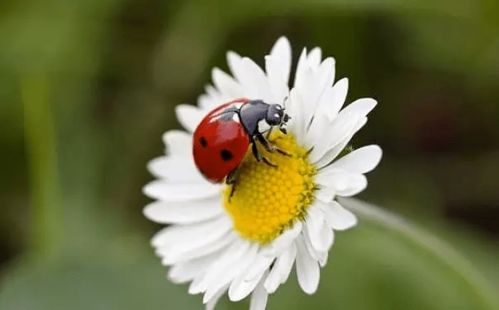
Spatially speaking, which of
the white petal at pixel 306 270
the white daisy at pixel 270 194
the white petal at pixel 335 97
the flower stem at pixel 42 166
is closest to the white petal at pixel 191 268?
the white daisy at pixel 270 194

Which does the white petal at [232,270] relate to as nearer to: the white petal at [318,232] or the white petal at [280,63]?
the white petal at [318,232]

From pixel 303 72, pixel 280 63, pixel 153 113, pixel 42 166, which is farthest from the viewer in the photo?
pixel 153 113

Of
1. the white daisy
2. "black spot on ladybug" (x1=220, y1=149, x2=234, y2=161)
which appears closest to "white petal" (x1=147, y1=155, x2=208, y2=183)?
the white daisy

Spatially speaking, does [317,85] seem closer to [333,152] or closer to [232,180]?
[333,152]

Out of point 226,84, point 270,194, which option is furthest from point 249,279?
point 226,84

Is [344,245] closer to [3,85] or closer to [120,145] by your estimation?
[120,145]
